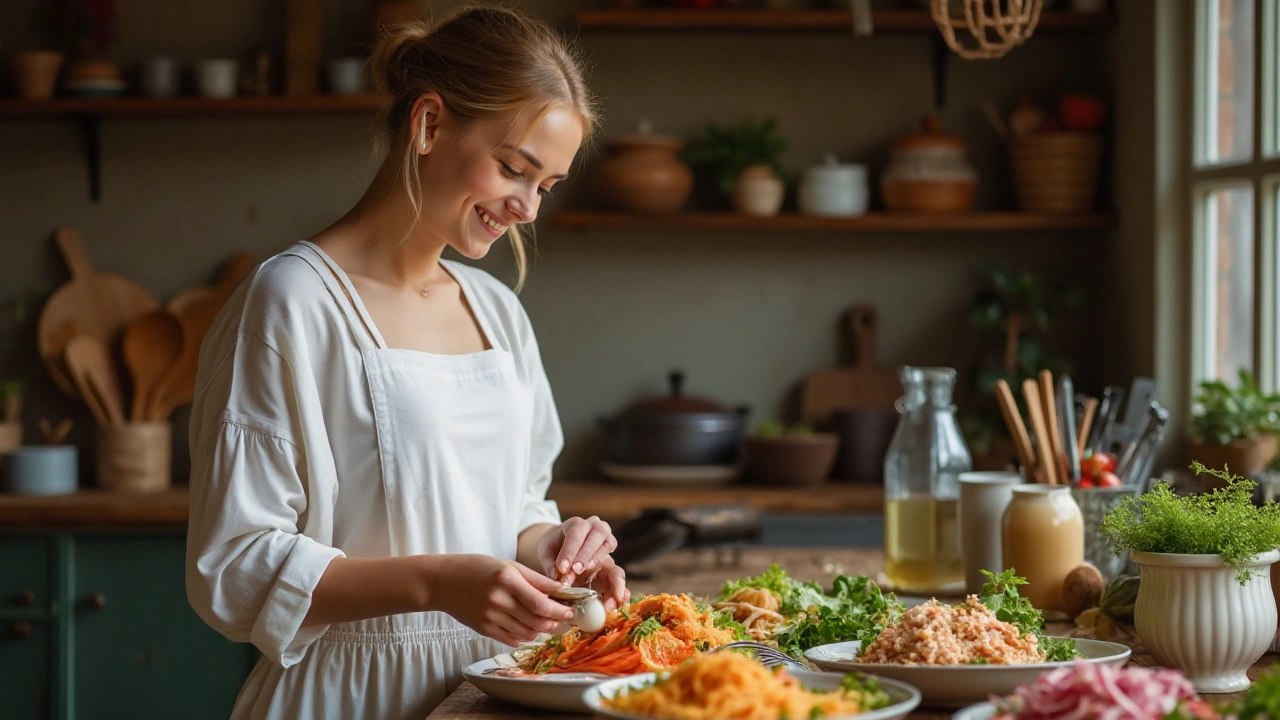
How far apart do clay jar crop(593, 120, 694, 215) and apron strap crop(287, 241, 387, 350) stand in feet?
6.97

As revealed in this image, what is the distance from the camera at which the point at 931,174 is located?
3586mm

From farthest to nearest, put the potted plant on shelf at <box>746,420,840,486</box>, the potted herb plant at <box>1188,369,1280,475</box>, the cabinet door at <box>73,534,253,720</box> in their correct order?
the potted plant on shelf at <box>746,420,840,486</box> < the cabinet door at <box>73,534,253,720</box> < the potted herb plant at <box>1188,369,1280,475</box>

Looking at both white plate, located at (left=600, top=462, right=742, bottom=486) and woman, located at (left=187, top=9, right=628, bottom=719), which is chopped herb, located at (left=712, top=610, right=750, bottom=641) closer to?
woman, located at (left=187, top=9, right=628, bottom=719)

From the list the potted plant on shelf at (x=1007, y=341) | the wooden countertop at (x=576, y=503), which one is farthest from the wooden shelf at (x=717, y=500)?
the potted plant on shelf at (x=1007, y=341)

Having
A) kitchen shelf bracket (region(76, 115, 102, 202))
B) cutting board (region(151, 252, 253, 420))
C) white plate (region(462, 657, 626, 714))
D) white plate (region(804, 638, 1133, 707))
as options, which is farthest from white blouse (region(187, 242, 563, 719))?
kitchen shelf bracket (region(76, 115, 102, 202))

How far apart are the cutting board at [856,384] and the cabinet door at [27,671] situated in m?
2.21

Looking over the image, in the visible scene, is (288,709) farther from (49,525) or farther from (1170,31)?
(1170,31)

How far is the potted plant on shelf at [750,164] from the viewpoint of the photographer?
366 cm

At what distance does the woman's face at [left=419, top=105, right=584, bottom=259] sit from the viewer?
153 cm

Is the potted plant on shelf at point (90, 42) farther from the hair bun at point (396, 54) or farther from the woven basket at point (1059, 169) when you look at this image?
the woven basket at point (1059, 169)

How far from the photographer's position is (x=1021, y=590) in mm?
1689

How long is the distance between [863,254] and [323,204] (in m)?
1.68

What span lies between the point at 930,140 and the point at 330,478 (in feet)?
8.39

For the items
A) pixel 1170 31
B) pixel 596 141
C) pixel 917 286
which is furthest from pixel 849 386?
pixel 1170 31
